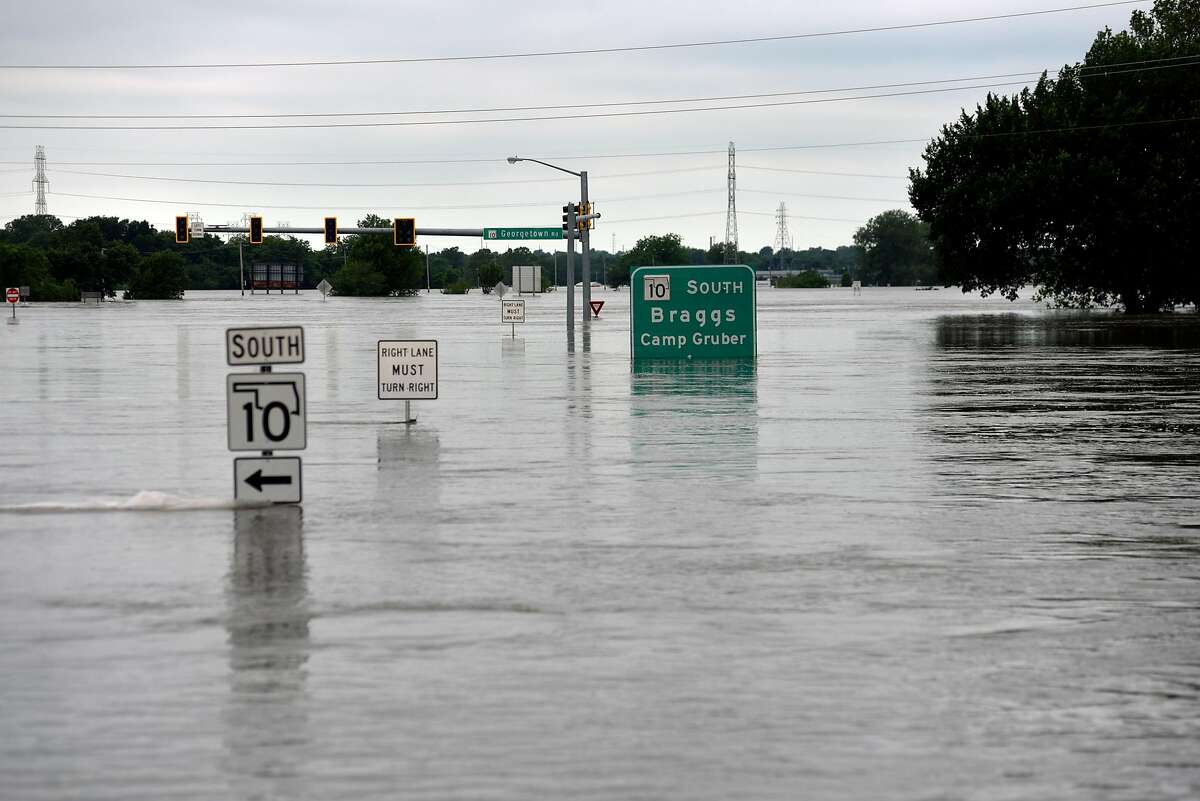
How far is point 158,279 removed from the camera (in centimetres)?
17850

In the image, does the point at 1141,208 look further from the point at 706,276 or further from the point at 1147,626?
the point at 1147,626

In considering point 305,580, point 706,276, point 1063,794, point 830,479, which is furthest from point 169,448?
point 706,276

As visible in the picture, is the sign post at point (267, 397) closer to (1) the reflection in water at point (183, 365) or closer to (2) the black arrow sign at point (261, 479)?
(2) the black arrow sign at point (261, 479)

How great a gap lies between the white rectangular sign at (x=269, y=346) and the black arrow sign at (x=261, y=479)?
3.00 ft

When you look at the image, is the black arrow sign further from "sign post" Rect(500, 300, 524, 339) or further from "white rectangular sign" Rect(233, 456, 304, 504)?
"sign post" Rect(500, 300, 524, 339)

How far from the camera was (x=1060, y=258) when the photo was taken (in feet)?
248

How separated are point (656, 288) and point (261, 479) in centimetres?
2713

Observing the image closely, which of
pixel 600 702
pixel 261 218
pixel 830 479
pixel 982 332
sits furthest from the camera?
pixel 261 218

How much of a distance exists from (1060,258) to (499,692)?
71.5 metres

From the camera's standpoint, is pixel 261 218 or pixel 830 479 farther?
pixel 261 218

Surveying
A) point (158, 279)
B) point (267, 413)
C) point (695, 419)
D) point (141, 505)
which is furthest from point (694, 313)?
point (158, 279)

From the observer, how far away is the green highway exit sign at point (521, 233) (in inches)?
2689

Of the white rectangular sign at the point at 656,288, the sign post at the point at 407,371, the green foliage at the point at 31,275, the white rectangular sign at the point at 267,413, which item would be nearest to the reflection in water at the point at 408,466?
the sign post at the point at 407,371

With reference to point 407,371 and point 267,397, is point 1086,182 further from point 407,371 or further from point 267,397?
point 267,397
